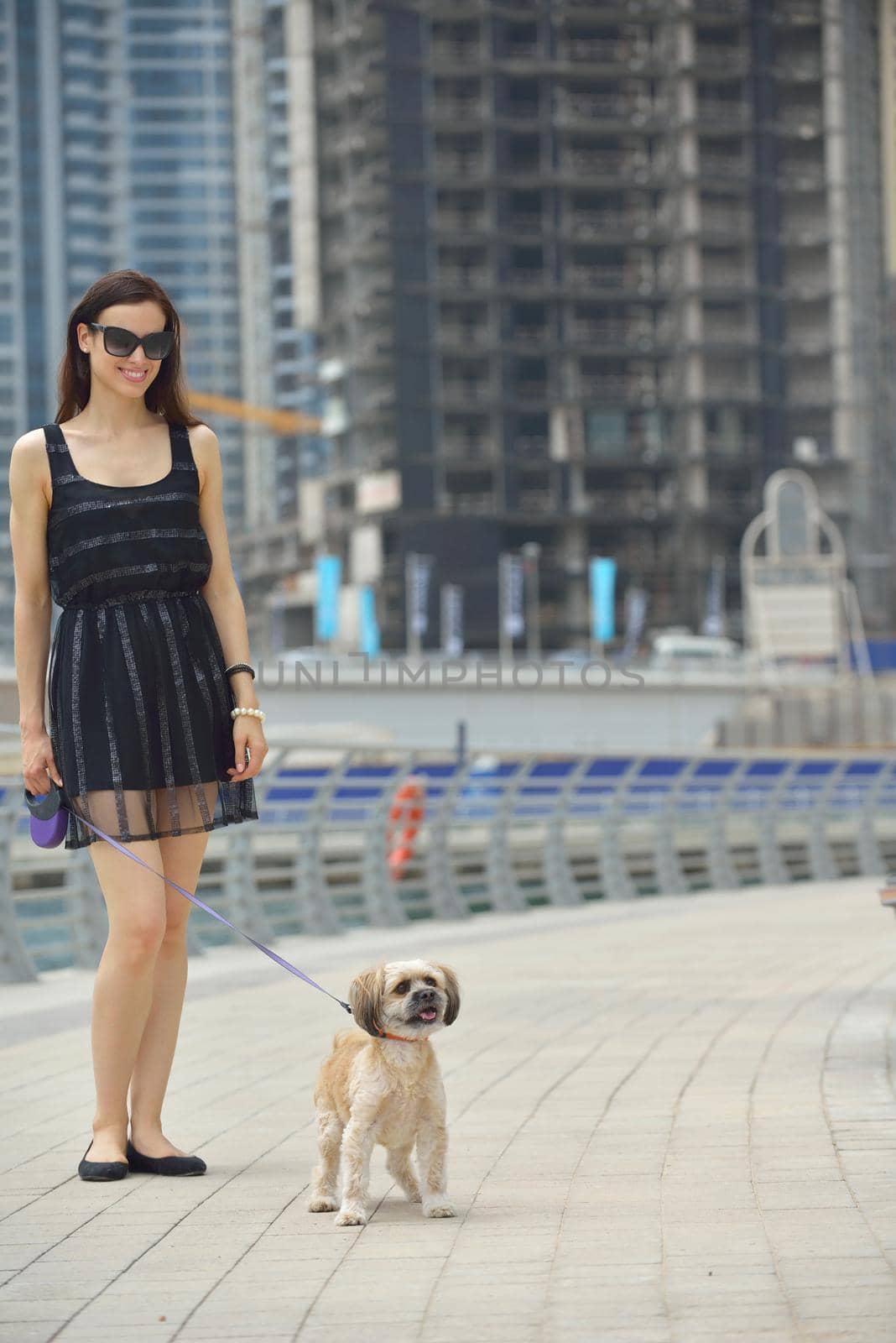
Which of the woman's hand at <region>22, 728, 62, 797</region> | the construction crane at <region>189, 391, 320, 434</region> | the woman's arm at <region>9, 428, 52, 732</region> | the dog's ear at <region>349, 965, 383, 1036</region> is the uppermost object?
the construction crane at <region>189, 391, 320, 434</region>

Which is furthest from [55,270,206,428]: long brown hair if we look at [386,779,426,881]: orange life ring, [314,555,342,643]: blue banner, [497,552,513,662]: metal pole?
[497,552,513,662]: metal pole

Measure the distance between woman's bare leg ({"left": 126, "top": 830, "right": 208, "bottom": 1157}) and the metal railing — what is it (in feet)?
14.9

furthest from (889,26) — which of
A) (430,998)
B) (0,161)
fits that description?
(430,998)

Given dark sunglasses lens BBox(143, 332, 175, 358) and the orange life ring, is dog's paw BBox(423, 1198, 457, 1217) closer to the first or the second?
dark sunglasses lens BBox(143, 332, 175, 358)

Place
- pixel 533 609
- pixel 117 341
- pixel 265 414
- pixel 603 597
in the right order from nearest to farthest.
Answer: pixel 117 341 < pixel 603 597 < pixel 533 609 < pixel 265 414

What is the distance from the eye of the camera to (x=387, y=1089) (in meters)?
5.01

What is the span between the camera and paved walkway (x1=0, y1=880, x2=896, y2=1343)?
13.6 feet

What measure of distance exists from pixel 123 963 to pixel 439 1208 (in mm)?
1010

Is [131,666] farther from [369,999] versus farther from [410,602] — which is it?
[410,602]

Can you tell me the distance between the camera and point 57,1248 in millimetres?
4859

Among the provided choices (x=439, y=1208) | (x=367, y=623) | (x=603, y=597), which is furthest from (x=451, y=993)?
(x=367, y=623)

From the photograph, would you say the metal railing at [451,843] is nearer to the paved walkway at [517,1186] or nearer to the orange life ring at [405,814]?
the orange life ring at [405,814]

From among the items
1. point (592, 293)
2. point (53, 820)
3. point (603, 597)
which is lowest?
point (53, 820)

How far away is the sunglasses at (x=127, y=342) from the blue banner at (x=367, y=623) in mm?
65781
